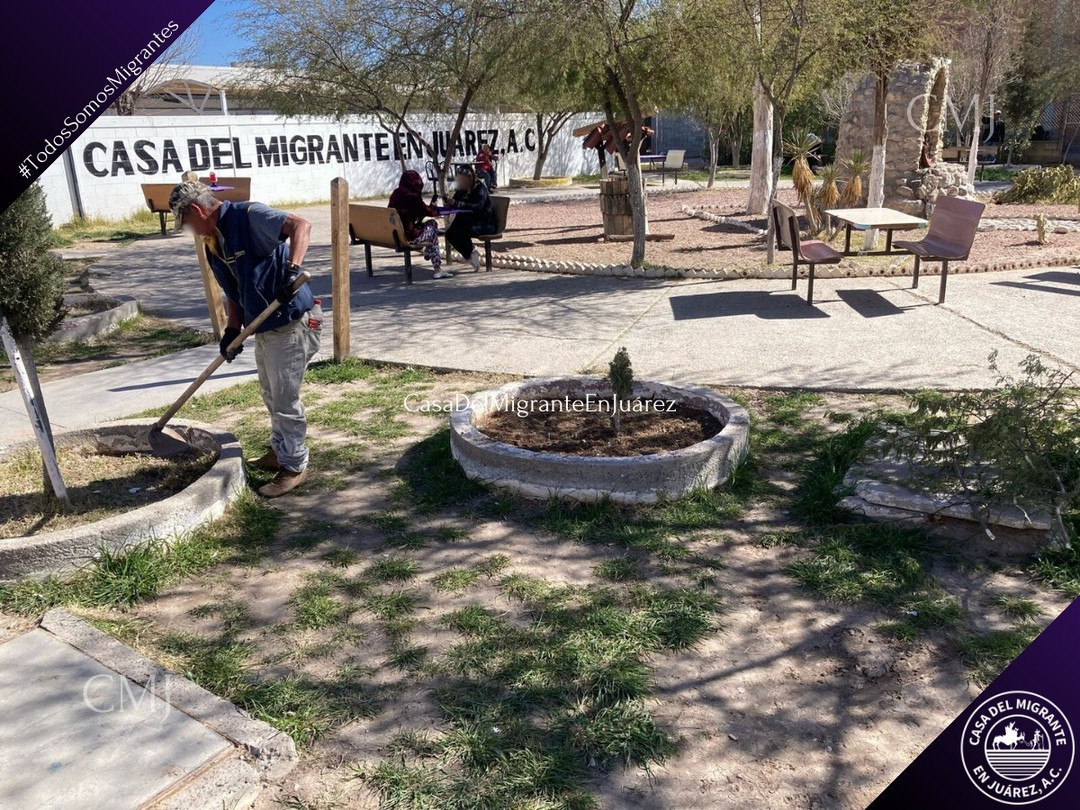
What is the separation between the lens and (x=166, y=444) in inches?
187

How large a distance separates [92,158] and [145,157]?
122 cm

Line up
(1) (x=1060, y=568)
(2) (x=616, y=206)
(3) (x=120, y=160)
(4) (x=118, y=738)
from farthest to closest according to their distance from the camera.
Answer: (3) (x=120, y=160) < (2) (x=616, y=206) < (1) (x=1060, y=568) < (4) (x=118, y=738)

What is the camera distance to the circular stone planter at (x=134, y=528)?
3.62 meters

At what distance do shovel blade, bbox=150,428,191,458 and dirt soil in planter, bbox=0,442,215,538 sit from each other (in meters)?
0.04

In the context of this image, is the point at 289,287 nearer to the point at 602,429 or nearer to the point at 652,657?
the point at 602,429

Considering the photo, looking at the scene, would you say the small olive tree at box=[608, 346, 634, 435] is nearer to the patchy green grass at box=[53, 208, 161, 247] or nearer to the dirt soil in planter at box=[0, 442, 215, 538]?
the dirt soil in planter at box=[0, 442, 215, 538]

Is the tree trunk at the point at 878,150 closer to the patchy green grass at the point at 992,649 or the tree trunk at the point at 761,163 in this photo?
the tree trunk at the point at 761,163

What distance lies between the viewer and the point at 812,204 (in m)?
12.6

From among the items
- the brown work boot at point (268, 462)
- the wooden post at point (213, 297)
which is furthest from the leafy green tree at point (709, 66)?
the brown work boot at point (268, 462)

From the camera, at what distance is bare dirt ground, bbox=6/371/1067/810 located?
2.56 metres

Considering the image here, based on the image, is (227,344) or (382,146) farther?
(382,146)

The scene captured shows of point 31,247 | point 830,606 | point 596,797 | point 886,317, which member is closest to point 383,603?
point 596,797

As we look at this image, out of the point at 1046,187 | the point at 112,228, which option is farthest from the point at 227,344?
the point at 1046,187

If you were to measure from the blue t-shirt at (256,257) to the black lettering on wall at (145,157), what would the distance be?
16.8m
